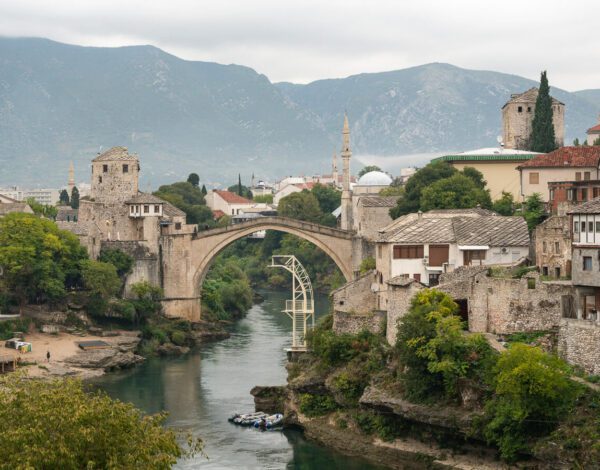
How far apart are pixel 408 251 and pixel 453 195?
16245 millimetres

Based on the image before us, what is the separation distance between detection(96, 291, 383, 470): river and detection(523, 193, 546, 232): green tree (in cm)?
1568

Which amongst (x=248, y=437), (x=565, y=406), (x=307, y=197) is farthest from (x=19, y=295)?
(x=307, y=197)

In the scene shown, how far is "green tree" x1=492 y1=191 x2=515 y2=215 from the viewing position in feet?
276

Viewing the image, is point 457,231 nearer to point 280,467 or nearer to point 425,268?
point 425,268

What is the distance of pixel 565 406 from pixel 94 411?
18.7m

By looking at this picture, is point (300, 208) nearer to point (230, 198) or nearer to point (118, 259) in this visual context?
point (230, 198)

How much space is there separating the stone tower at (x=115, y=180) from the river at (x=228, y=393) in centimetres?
1296

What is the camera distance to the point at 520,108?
338 ft

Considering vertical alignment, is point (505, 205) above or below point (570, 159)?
below

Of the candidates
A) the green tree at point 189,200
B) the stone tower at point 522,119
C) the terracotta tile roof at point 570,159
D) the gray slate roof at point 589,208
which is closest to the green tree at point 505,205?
the terracotta tile roof at point 570,159

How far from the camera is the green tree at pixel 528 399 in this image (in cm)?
5147

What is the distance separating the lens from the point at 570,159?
79.3 metres

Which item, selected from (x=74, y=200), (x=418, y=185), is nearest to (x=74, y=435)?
(x=418, y=185)

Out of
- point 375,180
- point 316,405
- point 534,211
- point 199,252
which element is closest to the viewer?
point 316,405
